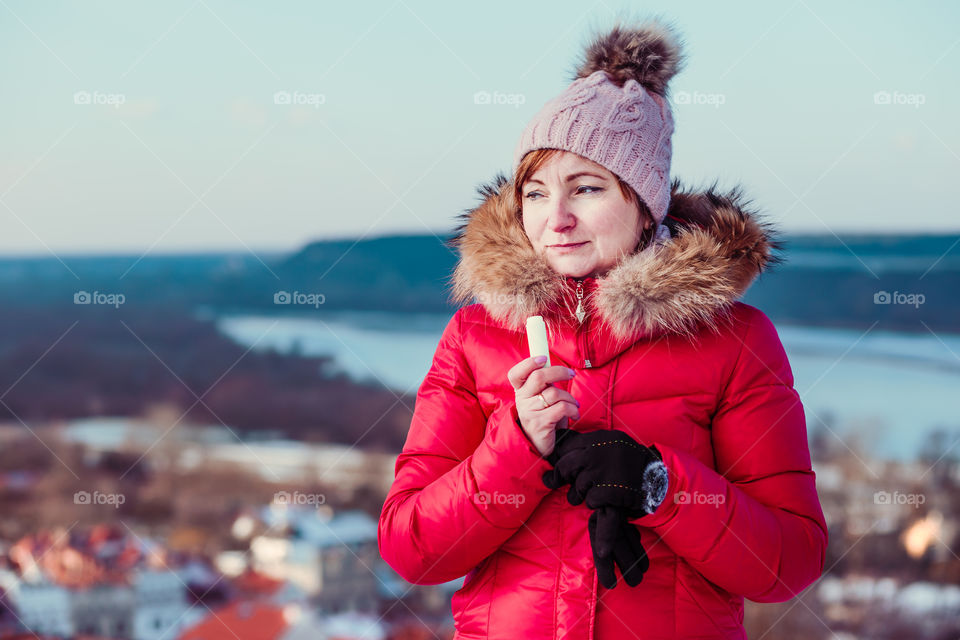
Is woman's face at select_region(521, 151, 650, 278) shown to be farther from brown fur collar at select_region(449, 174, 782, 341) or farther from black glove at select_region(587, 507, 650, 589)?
black glove at select_region(587, 507, 650, 589)

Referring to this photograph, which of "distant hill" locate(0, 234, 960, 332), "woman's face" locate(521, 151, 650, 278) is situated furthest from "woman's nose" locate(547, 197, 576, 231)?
"distant hill" locate(0, 234, 960, 332)

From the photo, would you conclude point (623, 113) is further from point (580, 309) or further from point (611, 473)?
point (611, 473)

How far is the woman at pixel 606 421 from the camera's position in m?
1.04

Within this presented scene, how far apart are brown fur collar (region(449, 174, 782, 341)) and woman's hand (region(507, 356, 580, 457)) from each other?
0.17 meters

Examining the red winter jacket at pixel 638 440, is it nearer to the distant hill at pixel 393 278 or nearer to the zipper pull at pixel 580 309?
the zipper pull at pixel 580 309

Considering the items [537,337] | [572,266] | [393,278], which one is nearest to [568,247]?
[572,266]

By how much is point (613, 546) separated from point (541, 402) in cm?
20

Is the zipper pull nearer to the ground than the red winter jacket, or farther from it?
farther from it

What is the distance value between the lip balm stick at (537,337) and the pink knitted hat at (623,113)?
0.91 feet

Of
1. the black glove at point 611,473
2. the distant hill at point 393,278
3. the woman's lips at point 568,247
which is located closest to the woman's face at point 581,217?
the woman's lips at point 568,247

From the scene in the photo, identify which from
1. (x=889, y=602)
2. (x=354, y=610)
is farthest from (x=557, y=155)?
(x=889, y=602)

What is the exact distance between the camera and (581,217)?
1.19 metres

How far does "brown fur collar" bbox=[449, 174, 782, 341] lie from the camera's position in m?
1.15

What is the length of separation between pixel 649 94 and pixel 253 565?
6180 millimetres
